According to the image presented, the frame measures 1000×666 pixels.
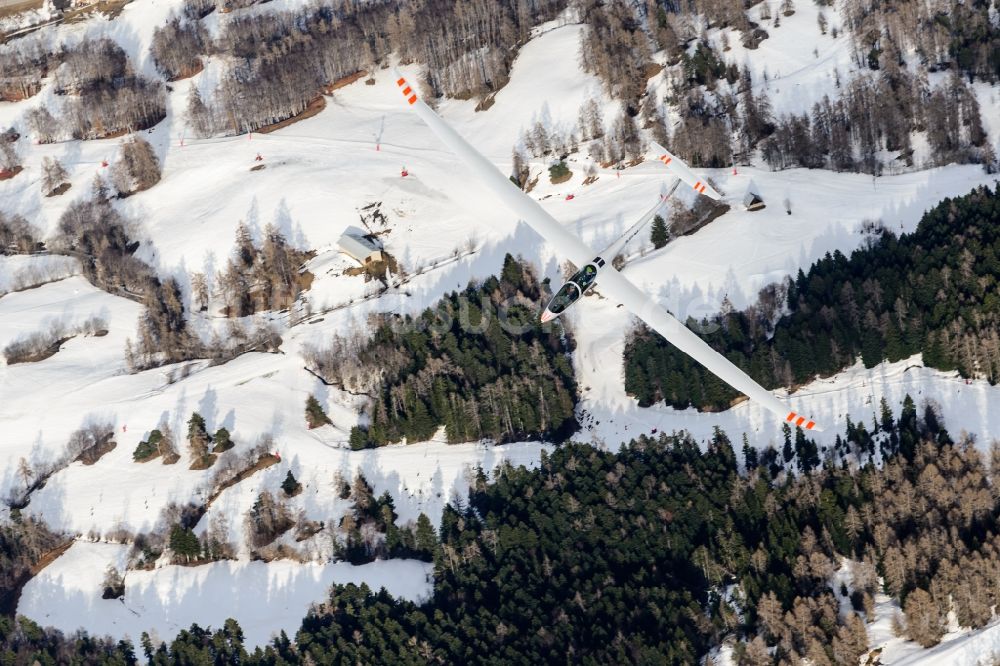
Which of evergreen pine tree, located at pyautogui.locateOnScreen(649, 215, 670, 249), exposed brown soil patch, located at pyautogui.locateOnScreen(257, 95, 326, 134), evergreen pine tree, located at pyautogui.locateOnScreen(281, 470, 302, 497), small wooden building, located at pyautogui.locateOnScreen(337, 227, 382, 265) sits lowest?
evergreen pine tree, located at pyautogui.locateOnScreen(281, 470, 302, 497)

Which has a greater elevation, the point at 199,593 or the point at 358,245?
the point at 358,245

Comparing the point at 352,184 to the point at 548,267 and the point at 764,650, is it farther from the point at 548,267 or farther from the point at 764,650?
the point at 764,650

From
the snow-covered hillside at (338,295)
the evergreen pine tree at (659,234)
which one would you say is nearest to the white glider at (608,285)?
the snow-covered hillside at (338,295)

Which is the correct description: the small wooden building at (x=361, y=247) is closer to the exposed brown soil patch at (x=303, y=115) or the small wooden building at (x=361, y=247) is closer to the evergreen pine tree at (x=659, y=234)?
the evergreen pine tree at (x=659, y=234)

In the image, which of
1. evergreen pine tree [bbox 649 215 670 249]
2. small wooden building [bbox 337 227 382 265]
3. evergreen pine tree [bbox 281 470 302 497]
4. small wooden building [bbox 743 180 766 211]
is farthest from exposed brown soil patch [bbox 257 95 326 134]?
evergreen pine tree [bbox 281 470 302 497]

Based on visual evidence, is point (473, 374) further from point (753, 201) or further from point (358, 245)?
point (753, 201)

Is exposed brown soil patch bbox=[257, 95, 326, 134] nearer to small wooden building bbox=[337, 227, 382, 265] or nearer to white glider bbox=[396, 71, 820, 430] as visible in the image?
small wooden building bbox=[337, 227, 382, 265]

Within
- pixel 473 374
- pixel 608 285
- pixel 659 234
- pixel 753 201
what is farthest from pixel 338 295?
pixel 608 285
